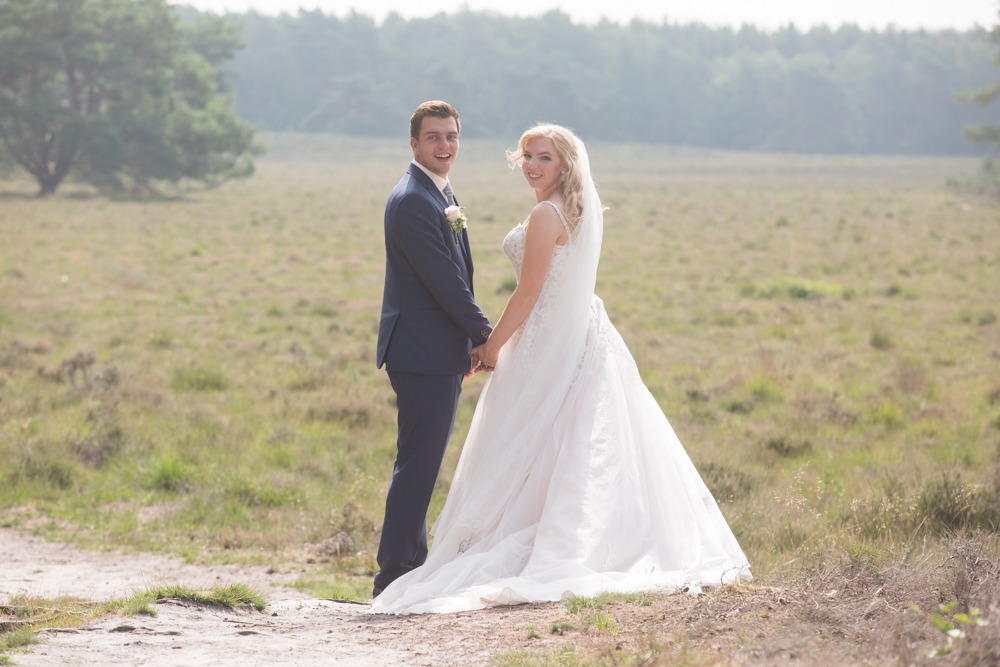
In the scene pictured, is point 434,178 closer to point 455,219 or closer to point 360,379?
point 455,219

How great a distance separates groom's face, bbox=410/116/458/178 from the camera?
487 centimetres

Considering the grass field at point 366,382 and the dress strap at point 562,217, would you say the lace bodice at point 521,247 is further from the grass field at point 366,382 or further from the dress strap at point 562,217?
the grass field at point 366,382

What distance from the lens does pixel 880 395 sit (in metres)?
10.4

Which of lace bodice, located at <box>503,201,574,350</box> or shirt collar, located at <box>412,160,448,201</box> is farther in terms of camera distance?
lace bodice, located at <box>503,201,574,350</box>

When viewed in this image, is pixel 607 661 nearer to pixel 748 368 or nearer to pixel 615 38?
pixel 748 368

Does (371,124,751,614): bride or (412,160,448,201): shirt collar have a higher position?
(412,160,448,201): shirt collar

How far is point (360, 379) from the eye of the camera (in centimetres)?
1159

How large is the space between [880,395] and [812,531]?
487 cm

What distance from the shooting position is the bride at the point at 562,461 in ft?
15.3

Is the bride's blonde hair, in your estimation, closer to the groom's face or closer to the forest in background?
the groom's face

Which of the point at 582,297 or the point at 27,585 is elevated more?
the point at 582,297

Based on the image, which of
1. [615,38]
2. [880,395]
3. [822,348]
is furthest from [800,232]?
[615,38]

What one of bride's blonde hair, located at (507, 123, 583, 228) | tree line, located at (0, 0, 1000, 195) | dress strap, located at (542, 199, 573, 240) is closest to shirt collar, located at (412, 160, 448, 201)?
bride's blonde hair, located at (507, 123, 583, 228)

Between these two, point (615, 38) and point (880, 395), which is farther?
point (615, 38)
